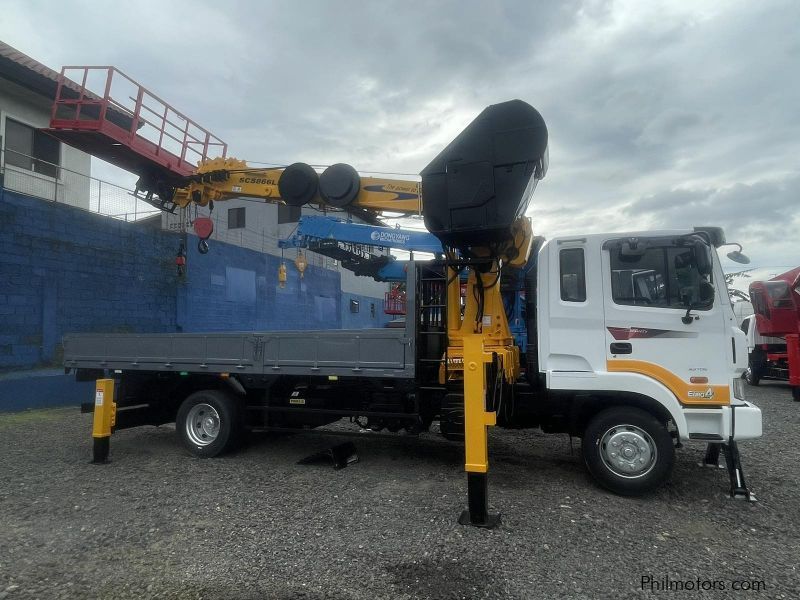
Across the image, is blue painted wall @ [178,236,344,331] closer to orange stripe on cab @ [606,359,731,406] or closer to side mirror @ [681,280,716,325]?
orange stripe on cab @ [606,359,731,406]

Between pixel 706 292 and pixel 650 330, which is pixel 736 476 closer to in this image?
pixel 650 330

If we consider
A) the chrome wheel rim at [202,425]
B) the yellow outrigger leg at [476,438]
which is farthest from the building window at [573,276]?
the chrome wheel rim at [202,425]

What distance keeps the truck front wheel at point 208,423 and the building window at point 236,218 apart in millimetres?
11961

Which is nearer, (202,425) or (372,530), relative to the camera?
(372,530)

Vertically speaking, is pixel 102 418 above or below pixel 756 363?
below

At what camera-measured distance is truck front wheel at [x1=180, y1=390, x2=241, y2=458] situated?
20.5 feet

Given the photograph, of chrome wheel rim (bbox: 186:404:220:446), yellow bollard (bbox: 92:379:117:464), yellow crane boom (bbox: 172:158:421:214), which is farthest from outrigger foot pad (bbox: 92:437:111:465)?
yellow crane boom (bbox: 172:158:421:214)

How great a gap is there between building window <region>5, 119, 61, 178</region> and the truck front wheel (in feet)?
26.0

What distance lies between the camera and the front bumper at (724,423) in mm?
4574

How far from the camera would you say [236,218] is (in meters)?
17.8

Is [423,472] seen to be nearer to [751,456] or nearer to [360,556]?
[360,556]

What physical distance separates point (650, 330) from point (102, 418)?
6.06 metres

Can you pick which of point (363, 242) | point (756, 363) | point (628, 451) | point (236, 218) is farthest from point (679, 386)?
point (236, 218)

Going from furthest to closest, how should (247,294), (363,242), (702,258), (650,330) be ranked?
(247,294), (363,242), (650,330), (702,258)
